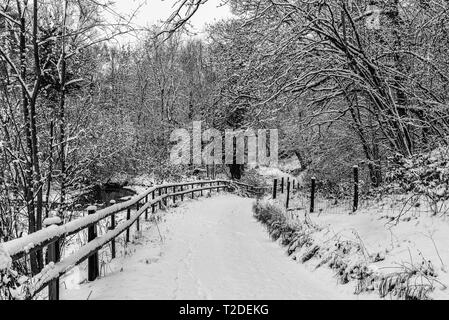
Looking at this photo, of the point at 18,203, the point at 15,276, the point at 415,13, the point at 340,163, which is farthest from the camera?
the point at 340,163

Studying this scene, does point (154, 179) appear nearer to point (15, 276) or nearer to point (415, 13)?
point (415, 13)

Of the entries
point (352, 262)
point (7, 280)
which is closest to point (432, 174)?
point (352, 262)

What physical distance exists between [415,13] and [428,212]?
558 centimetres

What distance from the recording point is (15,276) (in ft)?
9.80

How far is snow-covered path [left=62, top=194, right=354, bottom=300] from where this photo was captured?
522cm

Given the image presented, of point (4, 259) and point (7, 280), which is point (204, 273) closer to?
point (7, 280)

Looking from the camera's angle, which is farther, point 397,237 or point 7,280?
point 397,237

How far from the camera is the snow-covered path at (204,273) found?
206 inches

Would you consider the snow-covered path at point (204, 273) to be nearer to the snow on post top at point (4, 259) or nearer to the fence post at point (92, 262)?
the fence post at point (92, 262)

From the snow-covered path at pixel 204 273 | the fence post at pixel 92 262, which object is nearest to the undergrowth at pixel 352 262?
the snow-covered path at pixel 204 273

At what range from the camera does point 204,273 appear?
6.27m

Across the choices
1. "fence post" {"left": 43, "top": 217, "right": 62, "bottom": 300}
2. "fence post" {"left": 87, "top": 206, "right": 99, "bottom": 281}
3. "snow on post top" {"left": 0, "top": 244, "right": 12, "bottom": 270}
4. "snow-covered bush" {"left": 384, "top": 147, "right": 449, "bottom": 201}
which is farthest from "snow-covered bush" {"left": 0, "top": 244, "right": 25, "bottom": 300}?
"snow-covered bush" {"left": 384, "top": 147, "right": 449, "bottom": 201}

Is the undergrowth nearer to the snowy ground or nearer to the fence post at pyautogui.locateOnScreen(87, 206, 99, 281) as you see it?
the snowy ground
